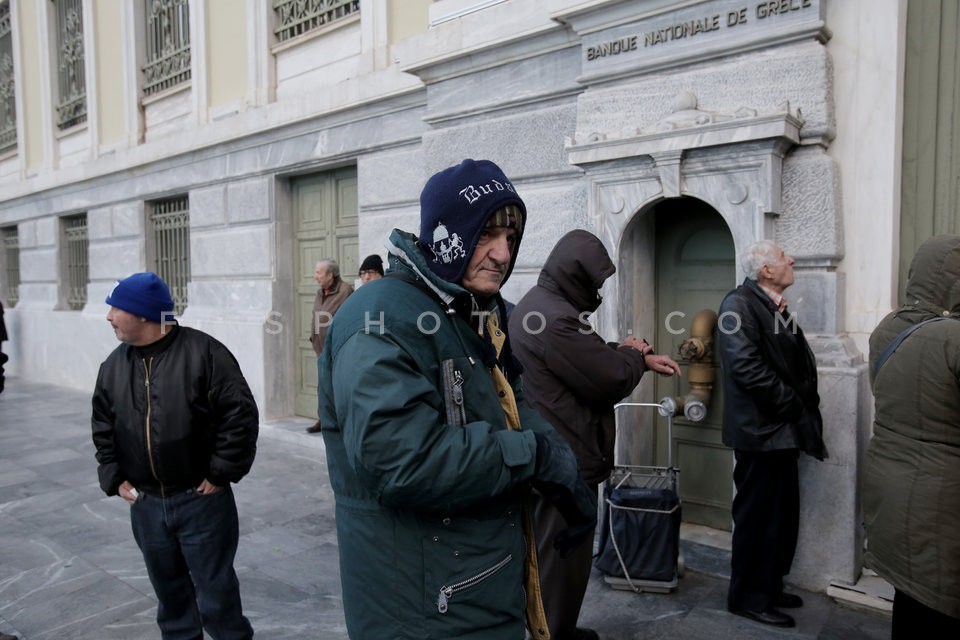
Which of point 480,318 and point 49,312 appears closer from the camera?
point 480,318

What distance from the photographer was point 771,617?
3521 millimetres

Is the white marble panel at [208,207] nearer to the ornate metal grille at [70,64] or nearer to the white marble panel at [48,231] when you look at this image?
the ornate metal grille at [70,64]

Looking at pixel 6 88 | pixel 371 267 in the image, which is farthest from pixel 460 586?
pixel 6 88

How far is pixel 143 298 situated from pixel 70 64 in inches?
475

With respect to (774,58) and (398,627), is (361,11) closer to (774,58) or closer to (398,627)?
(774,58)

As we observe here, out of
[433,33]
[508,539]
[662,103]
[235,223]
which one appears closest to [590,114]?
[662,103]

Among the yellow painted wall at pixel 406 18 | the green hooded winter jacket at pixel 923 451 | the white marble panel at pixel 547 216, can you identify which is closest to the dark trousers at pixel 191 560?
the green hooded winter jacket at pixel 923 451

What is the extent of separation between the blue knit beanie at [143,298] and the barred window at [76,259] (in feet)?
33.9

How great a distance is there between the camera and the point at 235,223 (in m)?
8.46

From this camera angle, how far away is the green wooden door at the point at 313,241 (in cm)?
755

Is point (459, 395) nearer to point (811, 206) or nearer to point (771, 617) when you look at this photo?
point (771, 617)

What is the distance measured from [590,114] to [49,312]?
11.4 metres

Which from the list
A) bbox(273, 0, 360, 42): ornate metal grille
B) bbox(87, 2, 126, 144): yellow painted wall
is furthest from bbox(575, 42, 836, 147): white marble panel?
bbox(87, 2, 126, 144): yellow painted wall

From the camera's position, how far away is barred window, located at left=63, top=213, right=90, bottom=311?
477 inches
